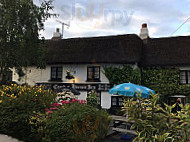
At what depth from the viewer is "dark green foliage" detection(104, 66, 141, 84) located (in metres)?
14.1

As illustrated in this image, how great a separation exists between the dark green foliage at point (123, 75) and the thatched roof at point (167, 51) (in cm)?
162

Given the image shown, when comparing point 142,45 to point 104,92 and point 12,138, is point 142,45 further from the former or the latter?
point 12,138

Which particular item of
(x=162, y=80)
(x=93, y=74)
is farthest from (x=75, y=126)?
(x=162, y=80)

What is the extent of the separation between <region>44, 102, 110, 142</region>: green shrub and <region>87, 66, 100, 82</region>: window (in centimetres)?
943

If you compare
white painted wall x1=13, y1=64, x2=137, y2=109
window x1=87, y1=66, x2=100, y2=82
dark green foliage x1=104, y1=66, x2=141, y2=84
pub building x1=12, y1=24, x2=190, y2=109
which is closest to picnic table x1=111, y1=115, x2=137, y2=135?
dark green foliage x1=104, y1=66, x2=141, y2=84

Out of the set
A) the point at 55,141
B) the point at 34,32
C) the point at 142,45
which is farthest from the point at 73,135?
the point at 142,45

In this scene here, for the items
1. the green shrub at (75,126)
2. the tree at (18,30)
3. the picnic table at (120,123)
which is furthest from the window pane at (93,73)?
the green shrub at (75,126)

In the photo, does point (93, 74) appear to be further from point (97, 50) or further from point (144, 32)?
point (144, 32)

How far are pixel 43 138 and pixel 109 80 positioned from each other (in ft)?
32.1

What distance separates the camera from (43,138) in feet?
17.8

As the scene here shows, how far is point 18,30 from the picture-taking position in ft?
41.0

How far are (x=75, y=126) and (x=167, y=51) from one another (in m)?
13.0

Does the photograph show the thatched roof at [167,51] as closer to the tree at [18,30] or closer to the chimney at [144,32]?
the chimney at [144,32]

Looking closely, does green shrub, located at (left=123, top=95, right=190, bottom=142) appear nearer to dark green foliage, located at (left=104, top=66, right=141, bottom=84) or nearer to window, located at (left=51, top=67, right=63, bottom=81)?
dark green foliage, located at (left=104, top=66, right=141, bottom=84)
